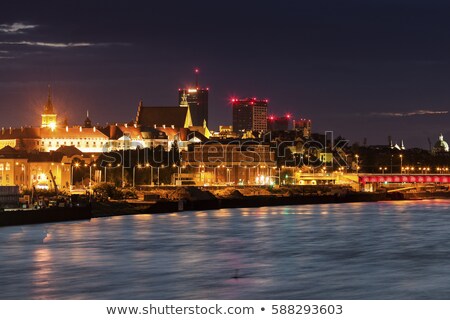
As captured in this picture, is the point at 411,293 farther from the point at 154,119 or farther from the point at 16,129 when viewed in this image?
the point at 154,119

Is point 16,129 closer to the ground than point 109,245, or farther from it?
farther from it

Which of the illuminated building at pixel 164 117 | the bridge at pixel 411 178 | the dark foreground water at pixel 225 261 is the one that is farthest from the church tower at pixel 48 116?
the dark foreground water at pixel 225 261

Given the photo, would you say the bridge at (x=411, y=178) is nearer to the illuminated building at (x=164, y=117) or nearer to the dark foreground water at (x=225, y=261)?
the illuminated building at (x=164, y=117)

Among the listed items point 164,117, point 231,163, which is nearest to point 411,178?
point 231,163

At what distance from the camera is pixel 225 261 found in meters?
34.8

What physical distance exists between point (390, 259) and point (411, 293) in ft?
30.5

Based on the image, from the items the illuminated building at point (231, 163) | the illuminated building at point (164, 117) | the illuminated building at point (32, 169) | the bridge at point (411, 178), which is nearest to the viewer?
the bridge at point (411, 178)

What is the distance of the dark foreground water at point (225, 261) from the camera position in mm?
26812

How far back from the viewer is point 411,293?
26219 millimetres

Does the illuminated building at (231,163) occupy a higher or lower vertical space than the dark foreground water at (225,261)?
higher

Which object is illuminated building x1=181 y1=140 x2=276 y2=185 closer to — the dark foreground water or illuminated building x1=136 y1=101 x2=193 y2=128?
illuminated building x1=136 y1=101 x2=193 y2=128

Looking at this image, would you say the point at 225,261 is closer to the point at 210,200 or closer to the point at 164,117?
the point at 210,200

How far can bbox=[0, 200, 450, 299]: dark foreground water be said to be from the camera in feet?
88.0
